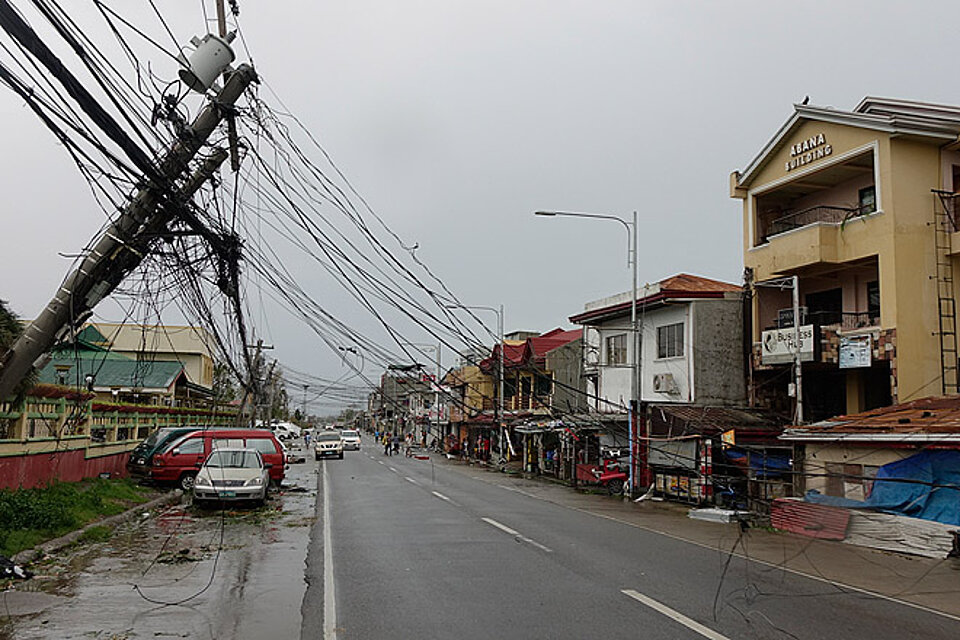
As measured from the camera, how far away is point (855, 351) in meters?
21.5

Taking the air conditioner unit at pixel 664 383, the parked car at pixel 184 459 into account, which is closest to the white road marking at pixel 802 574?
→ the air conditioner unit at pixel 664 383

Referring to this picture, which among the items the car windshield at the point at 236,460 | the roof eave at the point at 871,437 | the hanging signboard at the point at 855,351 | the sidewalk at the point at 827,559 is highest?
the hanging signboard at the point at 855,351

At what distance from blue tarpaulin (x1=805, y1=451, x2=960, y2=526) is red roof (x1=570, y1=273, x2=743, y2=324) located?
1081 cm

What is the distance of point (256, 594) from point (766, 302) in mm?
20933

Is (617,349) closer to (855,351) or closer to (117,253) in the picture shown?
(855,351)

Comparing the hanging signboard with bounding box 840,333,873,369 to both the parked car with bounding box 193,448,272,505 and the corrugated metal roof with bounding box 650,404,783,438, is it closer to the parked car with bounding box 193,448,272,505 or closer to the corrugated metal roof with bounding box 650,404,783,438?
the corrugated metal roof with bounding box 650,404,783,438

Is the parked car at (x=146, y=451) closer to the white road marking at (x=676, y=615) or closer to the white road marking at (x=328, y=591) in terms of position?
the white road marking at (x=328, y=591)

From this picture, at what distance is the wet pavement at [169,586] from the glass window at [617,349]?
56.2ft

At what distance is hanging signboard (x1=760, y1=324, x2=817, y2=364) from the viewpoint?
2192 centimetres

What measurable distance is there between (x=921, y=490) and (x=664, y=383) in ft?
40.0

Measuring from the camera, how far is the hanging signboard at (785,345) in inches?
863

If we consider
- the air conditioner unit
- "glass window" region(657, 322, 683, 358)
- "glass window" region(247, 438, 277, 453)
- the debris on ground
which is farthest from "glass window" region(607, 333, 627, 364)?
the debris on ground

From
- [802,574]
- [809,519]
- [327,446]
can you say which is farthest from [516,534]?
[327,446]

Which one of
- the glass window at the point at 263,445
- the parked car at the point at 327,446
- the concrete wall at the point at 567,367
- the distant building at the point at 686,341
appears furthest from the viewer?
the parked car at the point at 327,446
